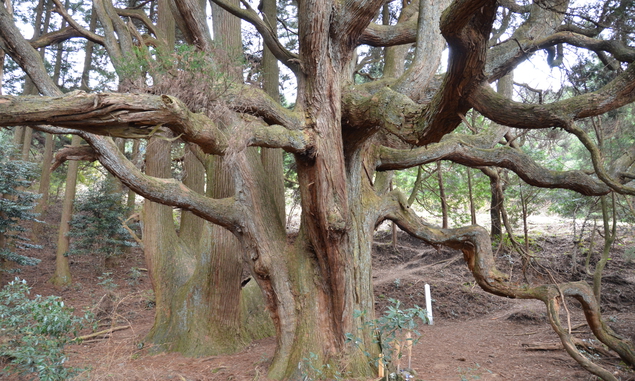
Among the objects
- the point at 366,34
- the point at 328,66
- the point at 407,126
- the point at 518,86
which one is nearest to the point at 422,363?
the point at 407,126

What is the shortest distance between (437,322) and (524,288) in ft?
12.5

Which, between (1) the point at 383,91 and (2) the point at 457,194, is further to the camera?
(2) the point at 457,194

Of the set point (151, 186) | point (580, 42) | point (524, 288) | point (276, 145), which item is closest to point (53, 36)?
point (151, 186)

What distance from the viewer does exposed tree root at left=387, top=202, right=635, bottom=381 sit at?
5.13 metres

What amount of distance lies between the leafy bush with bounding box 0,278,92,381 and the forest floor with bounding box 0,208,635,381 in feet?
1.38

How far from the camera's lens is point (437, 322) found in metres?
9.22

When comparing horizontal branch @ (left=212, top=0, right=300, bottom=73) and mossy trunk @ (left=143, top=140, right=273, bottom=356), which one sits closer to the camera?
horizontal branch @ (left=212, top=0, right=300, bottom=73)

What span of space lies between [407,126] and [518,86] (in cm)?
504

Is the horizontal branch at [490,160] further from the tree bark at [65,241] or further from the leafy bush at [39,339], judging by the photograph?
the tree bark at [65,241]

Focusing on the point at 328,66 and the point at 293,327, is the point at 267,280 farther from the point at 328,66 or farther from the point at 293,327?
the point at 328,66

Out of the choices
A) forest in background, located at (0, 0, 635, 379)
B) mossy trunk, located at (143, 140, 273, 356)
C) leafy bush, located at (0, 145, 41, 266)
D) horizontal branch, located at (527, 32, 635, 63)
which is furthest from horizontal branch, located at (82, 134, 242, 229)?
leafy bush, located at (0, 145, 41, 266)

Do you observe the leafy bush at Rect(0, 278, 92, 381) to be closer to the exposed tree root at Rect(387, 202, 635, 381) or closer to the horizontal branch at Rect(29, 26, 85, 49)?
the exposed tree root at Rect(387, 202, 635, 381)

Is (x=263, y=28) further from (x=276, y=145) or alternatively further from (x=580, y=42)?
(x=580, y=42)

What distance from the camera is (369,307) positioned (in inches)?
221
